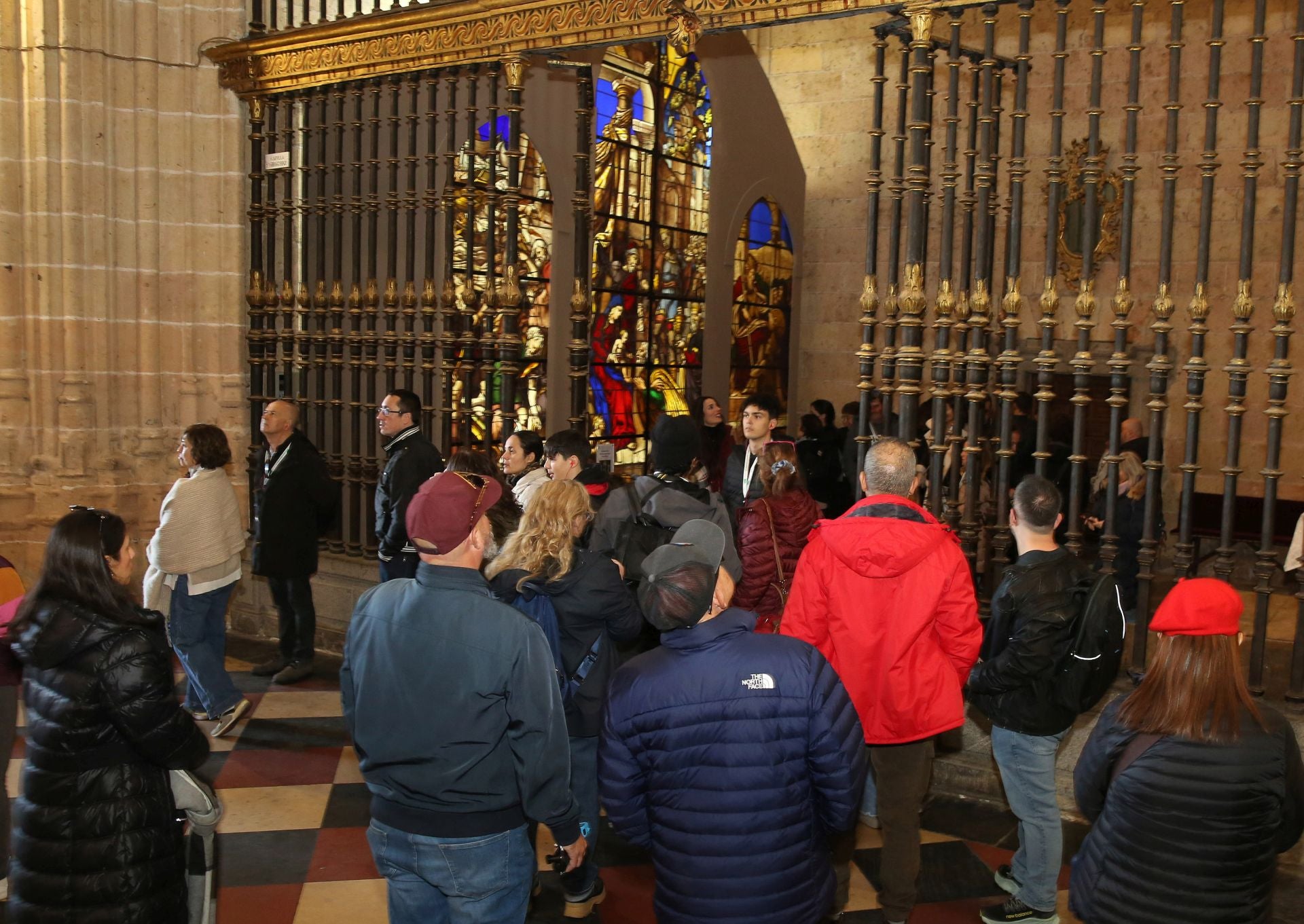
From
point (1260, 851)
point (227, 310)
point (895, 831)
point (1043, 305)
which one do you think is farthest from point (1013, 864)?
point (227, 310)

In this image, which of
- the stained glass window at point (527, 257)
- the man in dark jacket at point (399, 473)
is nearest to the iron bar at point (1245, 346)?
the man in dark jacket at point (399, 473)

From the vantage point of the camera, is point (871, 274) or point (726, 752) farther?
point (871, 274)

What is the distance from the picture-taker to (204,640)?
225 inches

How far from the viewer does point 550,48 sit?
6332 mm

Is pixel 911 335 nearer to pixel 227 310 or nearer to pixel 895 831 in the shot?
pixel 895 831

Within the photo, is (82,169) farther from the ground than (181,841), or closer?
farther from the ground

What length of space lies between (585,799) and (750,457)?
6.81ft

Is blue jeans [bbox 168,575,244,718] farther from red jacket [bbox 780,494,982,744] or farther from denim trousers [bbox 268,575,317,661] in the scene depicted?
red jacket [bbox 780,494,982,744]

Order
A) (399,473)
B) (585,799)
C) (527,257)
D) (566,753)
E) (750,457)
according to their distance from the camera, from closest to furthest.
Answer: (566,753) < (585,799) < (750,457) < (399,473) < (527,257)

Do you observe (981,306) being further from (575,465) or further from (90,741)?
(90,741)

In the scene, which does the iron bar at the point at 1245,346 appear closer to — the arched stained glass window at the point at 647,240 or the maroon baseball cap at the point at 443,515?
the maroon baseball cap at the point at 443,515

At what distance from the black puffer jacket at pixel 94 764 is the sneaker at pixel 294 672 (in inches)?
143

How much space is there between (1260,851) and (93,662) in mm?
2594

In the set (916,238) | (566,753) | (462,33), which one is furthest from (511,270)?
(566,753)
